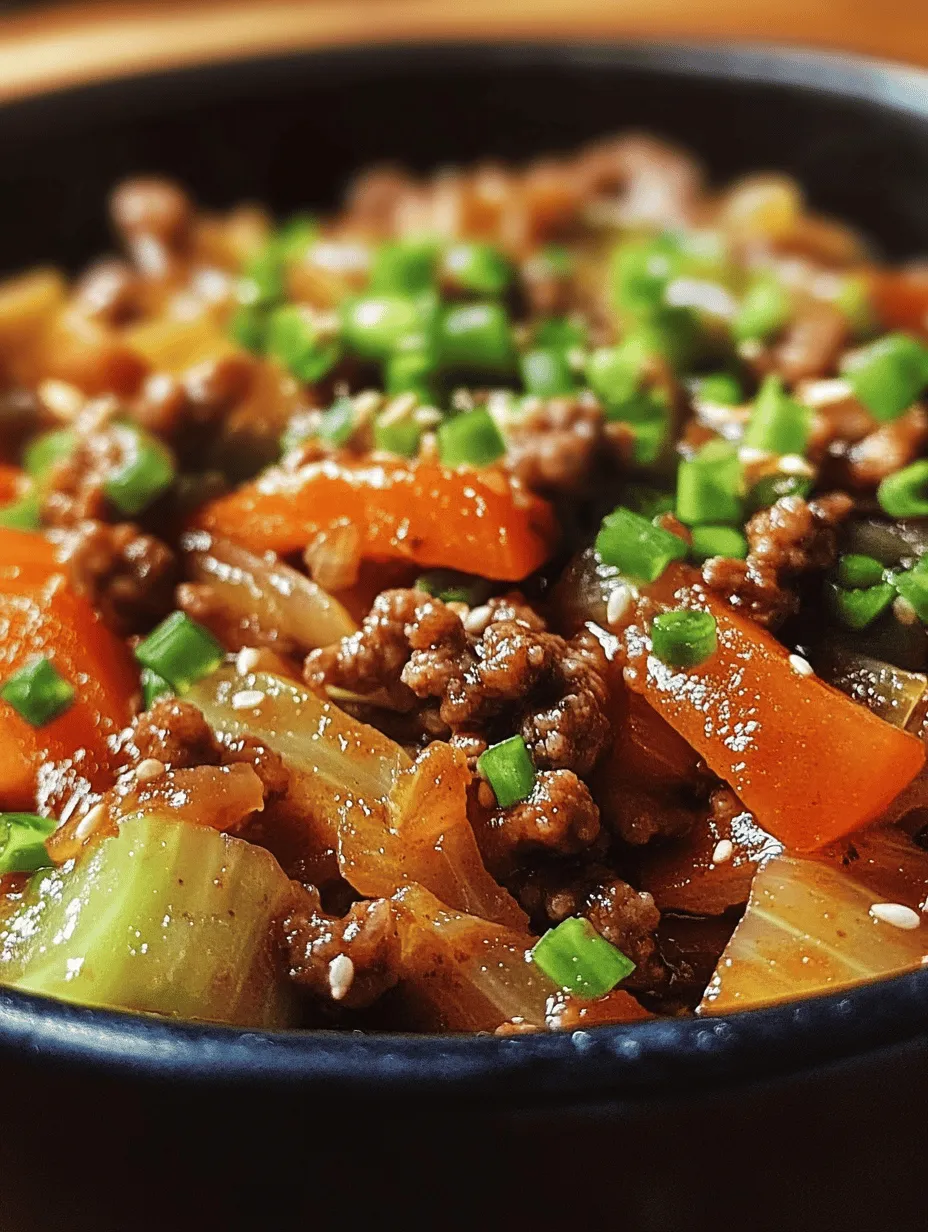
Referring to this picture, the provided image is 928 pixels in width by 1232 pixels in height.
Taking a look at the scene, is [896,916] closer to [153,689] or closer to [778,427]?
[778,427]

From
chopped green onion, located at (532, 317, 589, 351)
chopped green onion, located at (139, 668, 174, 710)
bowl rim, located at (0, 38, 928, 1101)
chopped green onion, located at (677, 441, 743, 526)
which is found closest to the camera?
bowl rim, located at (0, 38, 928, 1101)

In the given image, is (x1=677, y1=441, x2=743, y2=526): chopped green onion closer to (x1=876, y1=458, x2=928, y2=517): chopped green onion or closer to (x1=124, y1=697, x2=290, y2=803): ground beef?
(x1=876, y1=458, x2=928, y2=517): chopped green onion

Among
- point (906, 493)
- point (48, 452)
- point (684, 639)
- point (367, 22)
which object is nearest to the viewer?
point (684, 639)

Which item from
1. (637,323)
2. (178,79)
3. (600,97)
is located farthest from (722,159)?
(178,79)

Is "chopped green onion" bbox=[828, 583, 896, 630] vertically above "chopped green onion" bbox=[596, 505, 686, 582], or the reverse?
"chopped green onion" bbox=[596, 505, 686, 582]

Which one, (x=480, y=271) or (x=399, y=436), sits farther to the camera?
(x=480, y=271)

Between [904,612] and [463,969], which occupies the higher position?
[904,612]

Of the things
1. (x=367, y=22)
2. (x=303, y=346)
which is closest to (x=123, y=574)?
(x=303, y=346)

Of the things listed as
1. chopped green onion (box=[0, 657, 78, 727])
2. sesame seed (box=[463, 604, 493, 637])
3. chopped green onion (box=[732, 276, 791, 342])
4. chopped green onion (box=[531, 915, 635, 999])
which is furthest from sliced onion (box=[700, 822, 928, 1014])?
chopped green onion (box=[732, 276, 791, 342])
